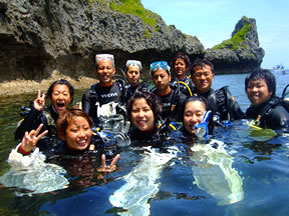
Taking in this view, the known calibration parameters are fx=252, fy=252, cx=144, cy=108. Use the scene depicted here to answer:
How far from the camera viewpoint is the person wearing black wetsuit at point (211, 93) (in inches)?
208

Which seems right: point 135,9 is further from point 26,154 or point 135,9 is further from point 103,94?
point 26,154

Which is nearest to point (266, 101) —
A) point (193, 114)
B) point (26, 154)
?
point (193, 114)

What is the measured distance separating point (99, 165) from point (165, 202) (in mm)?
1387

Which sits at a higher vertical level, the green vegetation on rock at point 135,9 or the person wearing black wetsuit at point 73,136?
the green vegetation on rock at point 135,9

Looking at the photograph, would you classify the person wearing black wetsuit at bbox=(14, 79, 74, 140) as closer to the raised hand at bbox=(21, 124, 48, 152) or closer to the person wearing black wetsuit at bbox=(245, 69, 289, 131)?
the raised hand at bbox=(21, 124, 48, 152)

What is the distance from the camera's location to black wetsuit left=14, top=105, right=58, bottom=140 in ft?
13.9

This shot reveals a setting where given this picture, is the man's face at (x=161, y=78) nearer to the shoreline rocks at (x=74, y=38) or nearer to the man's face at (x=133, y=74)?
the man's face at (x=133, y=74)

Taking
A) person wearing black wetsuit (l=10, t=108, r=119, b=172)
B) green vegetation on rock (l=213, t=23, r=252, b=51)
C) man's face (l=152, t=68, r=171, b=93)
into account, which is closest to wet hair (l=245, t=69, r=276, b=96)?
man's face (l=152, t=68, r=171, b=93)

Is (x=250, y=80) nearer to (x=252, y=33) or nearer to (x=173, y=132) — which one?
(x=173, y=132)

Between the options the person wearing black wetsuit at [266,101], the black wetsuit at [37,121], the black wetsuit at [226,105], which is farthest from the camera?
the black wetsuit at [226,105]

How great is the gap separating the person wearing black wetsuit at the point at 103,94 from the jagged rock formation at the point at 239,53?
133 ft

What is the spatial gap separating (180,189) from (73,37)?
65.0 feet

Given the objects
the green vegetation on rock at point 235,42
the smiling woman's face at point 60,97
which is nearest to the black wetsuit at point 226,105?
the smiling woman's face at point 60,97

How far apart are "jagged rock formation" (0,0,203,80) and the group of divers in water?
11.5 meters
